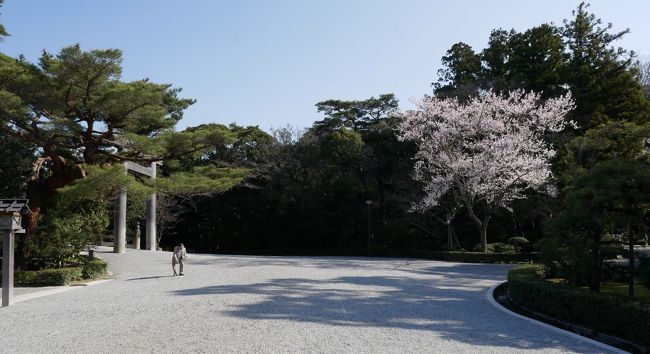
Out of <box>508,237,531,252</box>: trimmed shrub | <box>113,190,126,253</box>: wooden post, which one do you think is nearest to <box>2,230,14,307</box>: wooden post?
<box>113,190,126,253</box>: wooden post

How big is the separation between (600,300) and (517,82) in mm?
20841

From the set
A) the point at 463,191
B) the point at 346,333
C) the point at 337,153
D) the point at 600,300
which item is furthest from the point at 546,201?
the point at 346,333

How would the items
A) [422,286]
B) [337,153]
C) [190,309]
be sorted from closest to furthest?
[190,309] → [422,286] → [337,153]

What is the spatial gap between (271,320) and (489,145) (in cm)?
1664

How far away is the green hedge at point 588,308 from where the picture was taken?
271 inches

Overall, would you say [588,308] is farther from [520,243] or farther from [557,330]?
[520,243]

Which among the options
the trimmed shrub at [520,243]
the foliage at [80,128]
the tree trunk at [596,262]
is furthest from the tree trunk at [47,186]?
the trimmed shrub at [520,243]

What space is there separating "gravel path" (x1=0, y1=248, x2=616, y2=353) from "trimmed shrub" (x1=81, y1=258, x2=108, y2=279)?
1.38m

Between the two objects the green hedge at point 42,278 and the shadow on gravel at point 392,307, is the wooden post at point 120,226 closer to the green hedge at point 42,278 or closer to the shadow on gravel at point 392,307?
the green hedge at point 42,278

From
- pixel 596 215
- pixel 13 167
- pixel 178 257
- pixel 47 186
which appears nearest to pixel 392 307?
pixel 596 215

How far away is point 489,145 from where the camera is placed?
21.7 meters

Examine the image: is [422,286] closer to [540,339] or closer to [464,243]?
[540,339]

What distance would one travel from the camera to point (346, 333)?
686 cm

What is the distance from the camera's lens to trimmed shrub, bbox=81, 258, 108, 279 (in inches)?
539
